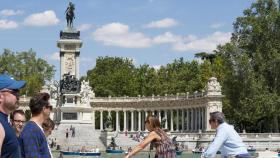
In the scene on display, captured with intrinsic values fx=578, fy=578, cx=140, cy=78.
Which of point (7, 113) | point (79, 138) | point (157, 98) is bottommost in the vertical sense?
point (79, 138)

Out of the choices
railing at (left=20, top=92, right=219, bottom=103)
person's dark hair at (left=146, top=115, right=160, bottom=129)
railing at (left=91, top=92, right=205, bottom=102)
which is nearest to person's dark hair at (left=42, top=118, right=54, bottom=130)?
person's dark hair at (left=146, top=115, right=160, bottom=129)

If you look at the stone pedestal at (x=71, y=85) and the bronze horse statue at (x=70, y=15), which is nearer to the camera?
the stone pedestal at (x=71, y=85)

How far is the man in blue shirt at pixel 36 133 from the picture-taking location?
25.8 feet

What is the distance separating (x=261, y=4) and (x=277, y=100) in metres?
13.9

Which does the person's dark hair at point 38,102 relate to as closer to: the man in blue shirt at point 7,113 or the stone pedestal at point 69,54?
the man in blue shirt at point 7,113

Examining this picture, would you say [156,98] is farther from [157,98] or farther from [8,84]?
[8,84]

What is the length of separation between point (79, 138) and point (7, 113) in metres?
64.5

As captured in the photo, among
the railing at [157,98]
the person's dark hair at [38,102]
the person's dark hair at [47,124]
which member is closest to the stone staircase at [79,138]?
the railing at [157,98]

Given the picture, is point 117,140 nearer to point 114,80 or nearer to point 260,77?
point 260,77

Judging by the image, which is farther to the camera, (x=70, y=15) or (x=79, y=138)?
(x=70, y=15)

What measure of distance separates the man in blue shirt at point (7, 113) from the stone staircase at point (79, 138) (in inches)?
2276

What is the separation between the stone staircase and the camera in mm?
66188

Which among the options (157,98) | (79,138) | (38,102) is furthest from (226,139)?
(157,98)

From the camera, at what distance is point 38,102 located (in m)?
8.41
